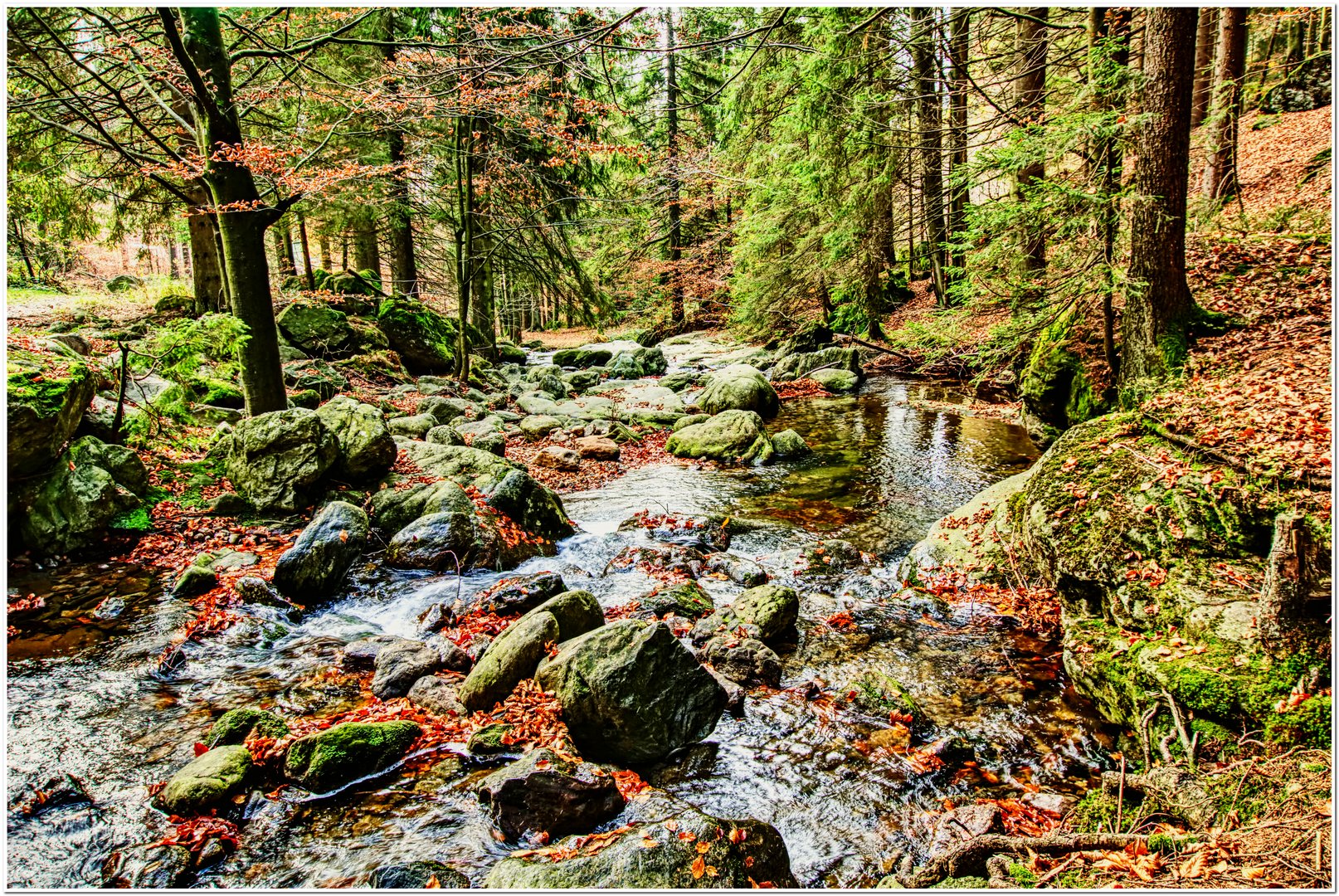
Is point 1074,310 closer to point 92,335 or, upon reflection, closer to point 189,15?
point 189,15

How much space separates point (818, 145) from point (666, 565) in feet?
40.3

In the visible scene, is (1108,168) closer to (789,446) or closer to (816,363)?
(789,446)

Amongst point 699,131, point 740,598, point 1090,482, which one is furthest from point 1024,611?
point 699,131

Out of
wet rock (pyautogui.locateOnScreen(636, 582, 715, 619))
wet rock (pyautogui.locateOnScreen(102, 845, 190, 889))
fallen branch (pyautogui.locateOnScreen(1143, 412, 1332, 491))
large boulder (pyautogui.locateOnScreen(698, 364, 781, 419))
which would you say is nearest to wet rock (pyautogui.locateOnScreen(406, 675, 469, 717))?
wet rock (pyautogui.locateOnScreen(102, 845, 190, 889))

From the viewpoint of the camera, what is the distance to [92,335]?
11.2m

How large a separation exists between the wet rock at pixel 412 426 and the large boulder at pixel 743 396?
6165mm

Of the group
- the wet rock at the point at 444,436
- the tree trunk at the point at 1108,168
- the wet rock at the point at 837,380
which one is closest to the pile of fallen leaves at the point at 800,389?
the wet rock at the point at 837,380

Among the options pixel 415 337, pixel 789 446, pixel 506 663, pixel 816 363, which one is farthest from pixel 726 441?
pixel 415 337

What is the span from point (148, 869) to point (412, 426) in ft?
26.2

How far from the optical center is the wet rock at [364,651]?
478 cm

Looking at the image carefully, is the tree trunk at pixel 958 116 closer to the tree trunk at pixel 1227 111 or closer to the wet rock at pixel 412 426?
the tree trunk at pixel 1227 111

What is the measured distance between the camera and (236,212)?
731cm

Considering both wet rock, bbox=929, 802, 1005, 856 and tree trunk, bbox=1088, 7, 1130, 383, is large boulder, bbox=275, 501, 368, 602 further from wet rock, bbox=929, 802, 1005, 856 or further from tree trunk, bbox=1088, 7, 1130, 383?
tree trunk, bbox=1088, 7, 1130, 383

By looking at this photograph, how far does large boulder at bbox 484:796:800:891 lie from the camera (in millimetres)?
2656
